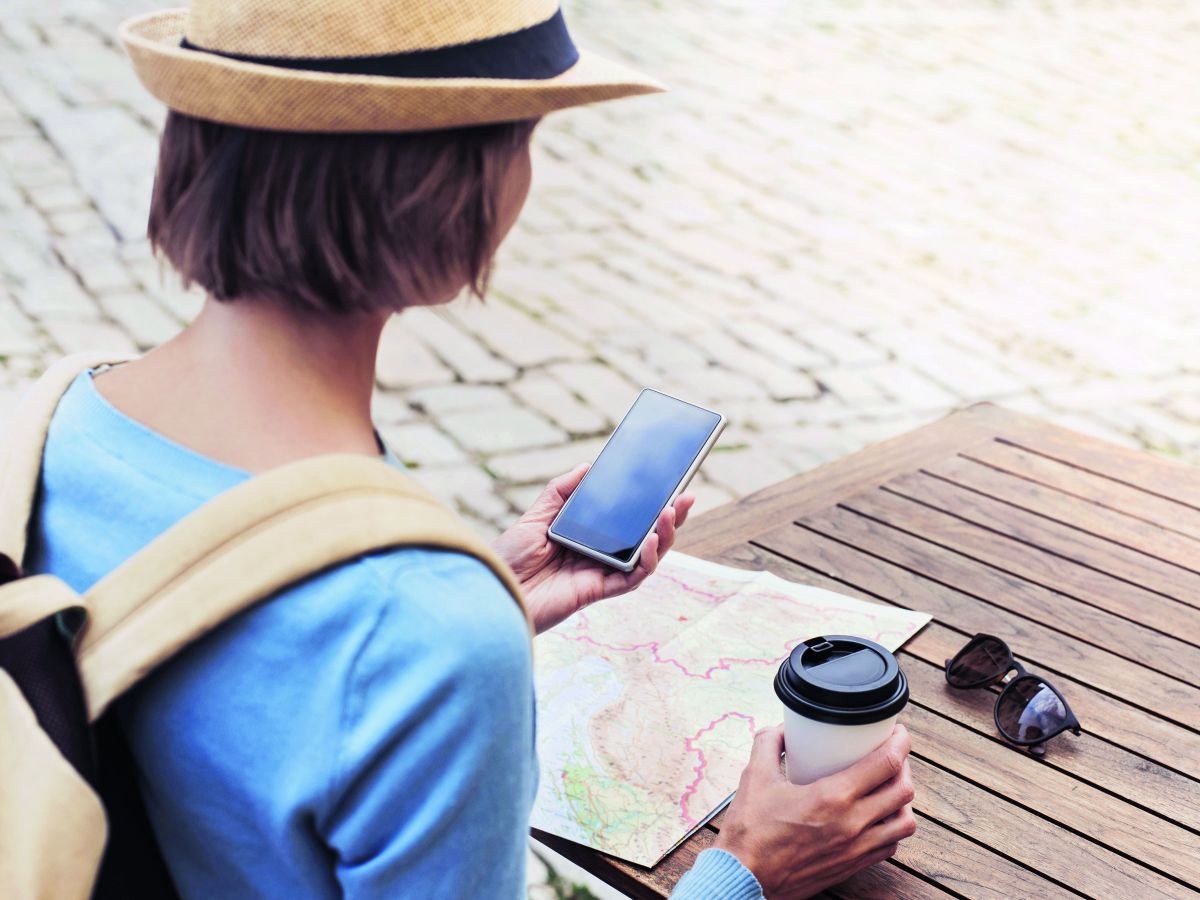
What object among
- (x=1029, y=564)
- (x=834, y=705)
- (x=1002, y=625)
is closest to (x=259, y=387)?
(x=834, y=705)

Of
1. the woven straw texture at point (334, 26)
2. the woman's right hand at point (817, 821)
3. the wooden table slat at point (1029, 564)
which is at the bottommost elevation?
the wooden table slat at point (1029, 564)

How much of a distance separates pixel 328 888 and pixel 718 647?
89 cm

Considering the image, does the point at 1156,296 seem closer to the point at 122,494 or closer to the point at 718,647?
the point at 718,647

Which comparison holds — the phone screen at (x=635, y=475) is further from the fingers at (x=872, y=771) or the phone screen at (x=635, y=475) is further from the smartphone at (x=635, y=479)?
the fingers at (x=872, y=771)

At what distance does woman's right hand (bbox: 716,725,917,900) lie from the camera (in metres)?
1.29

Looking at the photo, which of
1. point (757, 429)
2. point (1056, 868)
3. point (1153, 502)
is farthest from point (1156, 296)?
point (1056, 868)

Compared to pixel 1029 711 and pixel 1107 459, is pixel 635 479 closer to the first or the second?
pixel 1029 711

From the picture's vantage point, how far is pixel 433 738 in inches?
33.9

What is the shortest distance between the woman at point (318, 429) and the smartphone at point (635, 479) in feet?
2.03

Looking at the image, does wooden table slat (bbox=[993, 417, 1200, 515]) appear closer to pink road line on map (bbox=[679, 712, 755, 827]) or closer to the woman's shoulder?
pink road line on map (bbox=[679, 712, 755, 827])

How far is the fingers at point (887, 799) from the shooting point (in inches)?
51.8

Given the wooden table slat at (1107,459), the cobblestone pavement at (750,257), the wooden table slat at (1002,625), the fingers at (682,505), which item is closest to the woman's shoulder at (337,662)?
the fingers at (682,505)

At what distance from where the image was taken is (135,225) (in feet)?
15.9

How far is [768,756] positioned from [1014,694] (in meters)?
0.45
